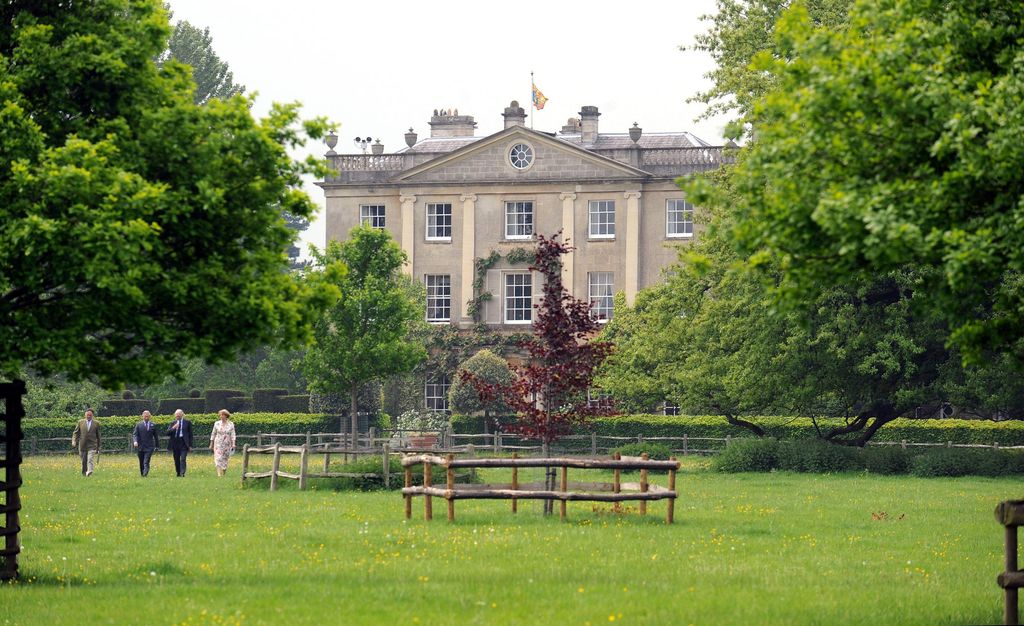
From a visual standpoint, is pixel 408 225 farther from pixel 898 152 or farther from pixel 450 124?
pixel 898 152

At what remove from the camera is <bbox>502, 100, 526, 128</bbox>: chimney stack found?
69.2 metres

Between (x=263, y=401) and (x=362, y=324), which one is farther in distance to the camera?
(x=263, y=401)

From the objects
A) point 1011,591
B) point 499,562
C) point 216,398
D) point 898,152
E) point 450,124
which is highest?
point 450,124

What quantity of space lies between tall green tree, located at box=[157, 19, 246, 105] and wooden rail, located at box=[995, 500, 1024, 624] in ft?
249

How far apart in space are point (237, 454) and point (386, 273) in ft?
32.5

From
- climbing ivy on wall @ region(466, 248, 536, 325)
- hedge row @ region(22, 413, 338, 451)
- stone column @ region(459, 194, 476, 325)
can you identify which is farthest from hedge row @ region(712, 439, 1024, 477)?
stone column @ region(459, 194, 476, 325)

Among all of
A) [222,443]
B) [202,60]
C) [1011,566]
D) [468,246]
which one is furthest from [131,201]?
[202,60]

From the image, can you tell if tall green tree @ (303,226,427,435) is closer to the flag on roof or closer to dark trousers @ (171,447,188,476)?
dark trousers @ (171,447,188,476)

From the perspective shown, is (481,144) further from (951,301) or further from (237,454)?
(951,301)

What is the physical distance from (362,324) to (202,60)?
47.6 m

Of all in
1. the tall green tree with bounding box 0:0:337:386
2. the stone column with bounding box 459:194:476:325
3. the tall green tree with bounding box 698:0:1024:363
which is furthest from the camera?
the stone column with bounding box 459:194:476:325

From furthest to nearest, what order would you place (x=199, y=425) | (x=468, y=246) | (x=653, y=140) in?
(x=653, y=140)
(x=468, y=246)
(x=199, y=425)

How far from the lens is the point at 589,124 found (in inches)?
2803

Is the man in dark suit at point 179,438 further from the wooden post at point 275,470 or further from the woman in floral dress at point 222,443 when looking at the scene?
the wooden post at point 275,470
